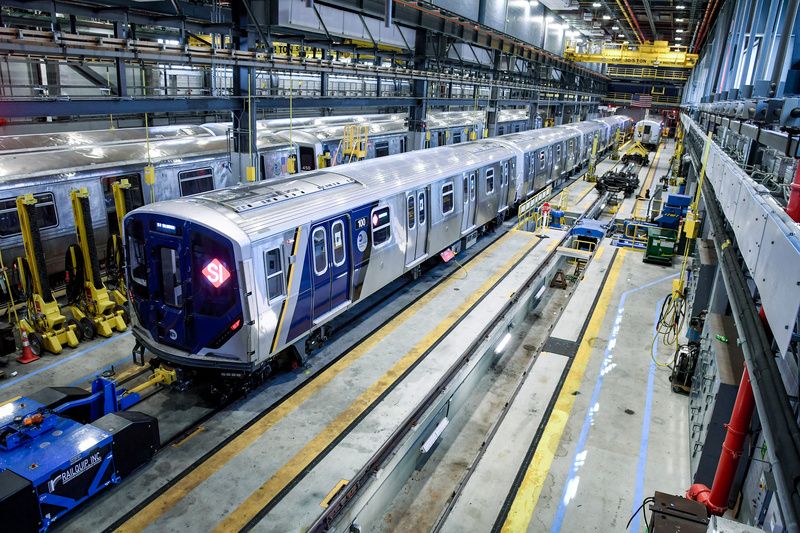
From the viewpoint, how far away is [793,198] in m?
3.93

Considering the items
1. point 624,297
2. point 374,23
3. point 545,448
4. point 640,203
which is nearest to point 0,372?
point 545,448

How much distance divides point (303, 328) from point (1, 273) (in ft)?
18.7

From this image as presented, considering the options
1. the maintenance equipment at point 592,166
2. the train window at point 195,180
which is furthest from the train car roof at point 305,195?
the maintenance equipment at point 592,166

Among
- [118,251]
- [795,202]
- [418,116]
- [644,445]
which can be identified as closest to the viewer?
[795,202]

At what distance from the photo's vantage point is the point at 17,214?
31.1 feet

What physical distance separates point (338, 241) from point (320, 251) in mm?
467

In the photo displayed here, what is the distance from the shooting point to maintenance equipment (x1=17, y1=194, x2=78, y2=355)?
27.0 ft

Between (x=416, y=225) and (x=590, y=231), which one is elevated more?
(x=416, y=225)

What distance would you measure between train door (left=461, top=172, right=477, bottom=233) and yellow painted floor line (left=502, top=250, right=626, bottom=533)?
386 centimetres

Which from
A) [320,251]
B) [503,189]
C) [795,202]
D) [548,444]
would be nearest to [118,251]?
[320,251]

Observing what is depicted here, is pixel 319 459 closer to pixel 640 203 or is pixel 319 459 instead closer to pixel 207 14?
pixel 207 14

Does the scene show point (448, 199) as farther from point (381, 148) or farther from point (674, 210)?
point (381, 148)

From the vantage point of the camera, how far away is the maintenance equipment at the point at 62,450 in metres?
4.73

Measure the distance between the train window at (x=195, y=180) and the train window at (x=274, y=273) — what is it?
21.8 ft
